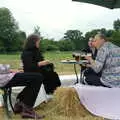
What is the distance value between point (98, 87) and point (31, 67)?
3.49 feet

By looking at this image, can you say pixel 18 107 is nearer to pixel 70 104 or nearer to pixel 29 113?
pixel 29 113

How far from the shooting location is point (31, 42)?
7727mm

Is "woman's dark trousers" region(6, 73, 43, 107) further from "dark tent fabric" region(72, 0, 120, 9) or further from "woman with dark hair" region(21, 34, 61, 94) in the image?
"dark tent fabric" region(72, 0, 120, 9)

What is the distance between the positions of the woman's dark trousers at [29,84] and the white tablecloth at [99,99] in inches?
24.2

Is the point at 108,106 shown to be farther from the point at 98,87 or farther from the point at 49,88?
the point at 49,88

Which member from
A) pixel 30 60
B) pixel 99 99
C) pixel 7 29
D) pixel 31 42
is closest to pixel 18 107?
pixel 30 60

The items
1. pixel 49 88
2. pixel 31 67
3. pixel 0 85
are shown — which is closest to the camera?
pixel 0 85

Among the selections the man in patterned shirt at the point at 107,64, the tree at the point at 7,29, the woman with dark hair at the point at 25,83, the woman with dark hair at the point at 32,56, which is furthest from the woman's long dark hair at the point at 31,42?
the tree at the point at 7,29

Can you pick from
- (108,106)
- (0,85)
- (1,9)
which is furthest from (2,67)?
(1,9)

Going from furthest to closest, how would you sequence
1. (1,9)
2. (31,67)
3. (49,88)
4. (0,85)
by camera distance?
(1,9) → (49,88) → (31,67) → (0,85)

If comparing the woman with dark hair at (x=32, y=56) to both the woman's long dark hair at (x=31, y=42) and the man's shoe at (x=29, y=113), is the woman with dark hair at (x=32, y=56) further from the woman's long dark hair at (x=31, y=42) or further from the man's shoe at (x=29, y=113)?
the man's shoe at (x=29, y=113)

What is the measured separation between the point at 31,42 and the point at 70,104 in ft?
3.85

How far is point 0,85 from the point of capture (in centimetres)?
709

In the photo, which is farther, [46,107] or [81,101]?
[46,107]
